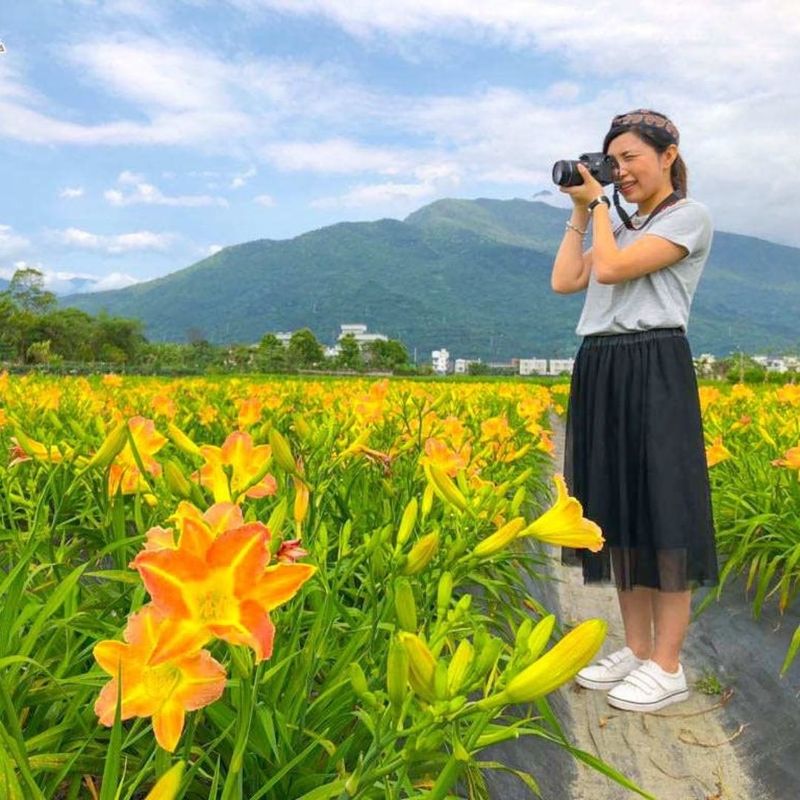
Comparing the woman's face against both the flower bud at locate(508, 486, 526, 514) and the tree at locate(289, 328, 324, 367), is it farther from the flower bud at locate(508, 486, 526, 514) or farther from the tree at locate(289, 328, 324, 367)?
the tree at locate(289, 328, 324, 367)

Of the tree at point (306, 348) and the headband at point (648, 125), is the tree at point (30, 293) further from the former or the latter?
the headband at point (648, 125)

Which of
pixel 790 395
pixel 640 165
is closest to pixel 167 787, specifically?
pixel 640 165

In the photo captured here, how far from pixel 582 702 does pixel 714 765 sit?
372mm

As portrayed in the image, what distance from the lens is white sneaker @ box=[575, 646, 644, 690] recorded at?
213cm

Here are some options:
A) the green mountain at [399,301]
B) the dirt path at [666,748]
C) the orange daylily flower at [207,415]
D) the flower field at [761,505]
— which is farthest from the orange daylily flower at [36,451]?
the green mountain at [399,301]

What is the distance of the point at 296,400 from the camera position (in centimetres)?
407

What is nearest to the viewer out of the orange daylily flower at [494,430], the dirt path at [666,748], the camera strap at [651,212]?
the dirt path at [666,748]

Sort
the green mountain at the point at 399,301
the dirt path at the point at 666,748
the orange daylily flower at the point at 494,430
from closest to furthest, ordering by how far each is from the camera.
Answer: the dirt path at the point at 666,748
the orange daylily flower at the point at 494,430
the green mountain at the point at 399,301

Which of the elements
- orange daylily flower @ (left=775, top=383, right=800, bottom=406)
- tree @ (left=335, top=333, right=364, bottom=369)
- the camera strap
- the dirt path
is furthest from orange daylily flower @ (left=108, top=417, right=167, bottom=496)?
tree @ (left=335, top=333, right=364, bottom=369)

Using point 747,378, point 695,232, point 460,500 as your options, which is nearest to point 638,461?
point 695,232

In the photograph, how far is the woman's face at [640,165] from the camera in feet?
6.23

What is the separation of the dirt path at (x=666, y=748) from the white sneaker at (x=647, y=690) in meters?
0.04

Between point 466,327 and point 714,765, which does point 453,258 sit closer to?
point 466,327

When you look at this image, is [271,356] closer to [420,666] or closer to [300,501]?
[300,501]
